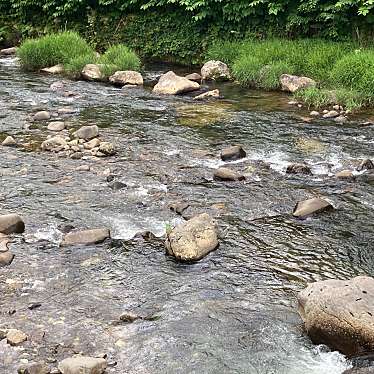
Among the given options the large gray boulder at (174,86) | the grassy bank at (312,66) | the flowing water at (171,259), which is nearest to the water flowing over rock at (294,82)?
the grassy bank at (312,66)

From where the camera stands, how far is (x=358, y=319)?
4340 mm

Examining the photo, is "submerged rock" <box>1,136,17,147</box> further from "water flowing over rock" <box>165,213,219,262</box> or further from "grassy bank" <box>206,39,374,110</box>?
"grassy bank" <box>206,39,374,110</box>

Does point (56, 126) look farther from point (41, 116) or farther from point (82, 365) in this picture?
point (82, 365)

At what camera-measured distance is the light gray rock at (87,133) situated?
9.93 meters

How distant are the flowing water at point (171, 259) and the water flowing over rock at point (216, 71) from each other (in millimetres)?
3580

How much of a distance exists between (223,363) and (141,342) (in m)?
0.67

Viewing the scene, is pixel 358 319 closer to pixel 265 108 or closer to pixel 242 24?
pixel 265 108

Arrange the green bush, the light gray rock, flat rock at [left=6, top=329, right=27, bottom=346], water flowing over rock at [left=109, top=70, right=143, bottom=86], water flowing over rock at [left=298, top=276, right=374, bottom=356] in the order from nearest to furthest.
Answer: water flowing over rock at [left=298, top=276, right=374, bottom=356], flat rock at [left=6, top=329, right=27, bottom=346], the light gray rock, water flowing over rock at [left=109, top=70, right=143, bottom=86], the green bush

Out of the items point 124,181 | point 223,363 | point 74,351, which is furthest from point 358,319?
point 124,181

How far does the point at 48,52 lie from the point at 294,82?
702cm

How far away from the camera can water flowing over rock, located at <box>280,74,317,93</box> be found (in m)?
12.6

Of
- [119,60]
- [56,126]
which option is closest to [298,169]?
[56,126]

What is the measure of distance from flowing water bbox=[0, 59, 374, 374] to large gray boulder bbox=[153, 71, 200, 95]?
2419mm

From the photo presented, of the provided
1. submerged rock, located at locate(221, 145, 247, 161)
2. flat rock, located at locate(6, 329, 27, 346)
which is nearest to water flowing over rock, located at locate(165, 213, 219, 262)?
flat rock, located at locate(6, 329, 27, 346)
